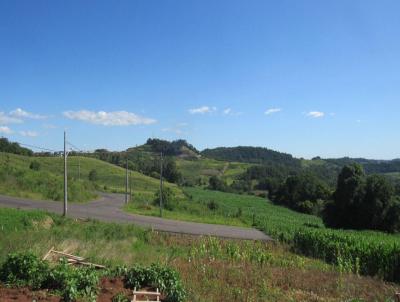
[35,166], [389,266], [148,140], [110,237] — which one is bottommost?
[389,266]

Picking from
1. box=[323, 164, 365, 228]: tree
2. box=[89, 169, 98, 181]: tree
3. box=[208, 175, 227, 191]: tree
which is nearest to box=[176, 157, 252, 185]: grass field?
box=[208, 175, 227, 191]: tree

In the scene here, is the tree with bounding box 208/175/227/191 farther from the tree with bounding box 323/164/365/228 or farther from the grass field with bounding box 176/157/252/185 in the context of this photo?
the tree with bounding box 323/164/365/228

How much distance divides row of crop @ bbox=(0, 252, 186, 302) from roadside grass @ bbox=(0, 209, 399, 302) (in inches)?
28.7

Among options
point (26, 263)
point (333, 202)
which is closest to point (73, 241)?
point (26, 263)

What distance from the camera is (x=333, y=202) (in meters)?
62.1

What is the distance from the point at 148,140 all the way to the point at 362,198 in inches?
5425

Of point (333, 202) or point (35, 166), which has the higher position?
point (35, 166)

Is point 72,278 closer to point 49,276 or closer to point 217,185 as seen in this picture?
point 49,276

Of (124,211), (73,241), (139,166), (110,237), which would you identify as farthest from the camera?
(139,166)

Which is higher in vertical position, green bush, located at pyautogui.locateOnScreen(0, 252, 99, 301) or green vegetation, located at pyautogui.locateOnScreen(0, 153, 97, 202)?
green vegetation, located at pyautogui.locateOnScreen(0, 153, 97, 202)

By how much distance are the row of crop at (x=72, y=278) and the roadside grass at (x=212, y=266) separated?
2.39 ft

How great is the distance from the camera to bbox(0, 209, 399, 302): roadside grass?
14.5 m

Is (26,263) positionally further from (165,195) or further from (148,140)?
(148,140)

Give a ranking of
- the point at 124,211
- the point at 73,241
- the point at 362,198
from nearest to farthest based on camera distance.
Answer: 1. the point at 73,241
2. the point at 124,211
3. the point at 362,198
